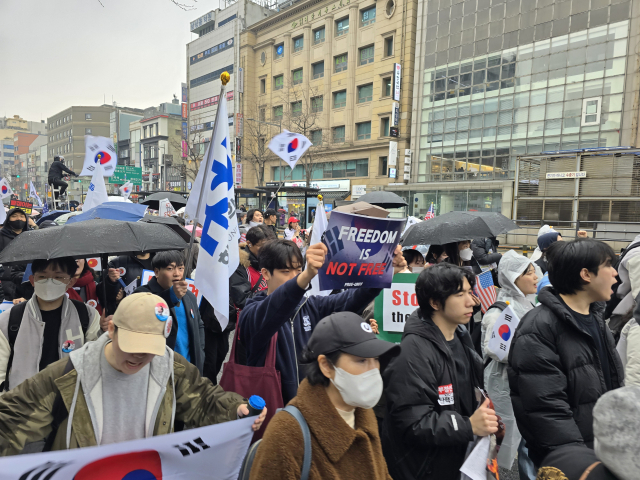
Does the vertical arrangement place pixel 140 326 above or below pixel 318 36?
below

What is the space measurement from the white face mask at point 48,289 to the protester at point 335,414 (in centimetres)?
196

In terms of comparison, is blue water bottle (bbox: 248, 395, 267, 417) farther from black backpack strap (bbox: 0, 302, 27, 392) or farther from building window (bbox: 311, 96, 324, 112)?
building window (bbox: 311, 96, 324, 112)

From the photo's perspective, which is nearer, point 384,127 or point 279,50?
point 384,127

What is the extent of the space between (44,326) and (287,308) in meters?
1.71

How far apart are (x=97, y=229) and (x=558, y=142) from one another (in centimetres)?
2829

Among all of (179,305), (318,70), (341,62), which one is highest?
(341,62)

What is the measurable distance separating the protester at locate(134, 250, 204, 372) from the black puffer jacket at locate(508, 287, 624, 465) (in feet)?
8.08

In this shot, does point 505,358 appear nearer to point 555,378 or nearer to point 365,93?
point 555,378

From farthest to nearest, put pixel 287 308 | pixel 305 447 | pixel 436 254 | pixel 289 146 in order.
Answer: pixel 289 146 → pixel 436 254 → pixel 287 308 → pixel 305 447

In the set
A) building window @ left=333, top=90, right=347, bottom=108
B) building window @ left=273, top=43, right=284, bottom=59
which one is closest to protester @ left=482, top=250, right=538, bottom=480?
building window @ left=333, top=90, right=347, bottom=108

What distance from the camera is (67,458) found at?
171cm

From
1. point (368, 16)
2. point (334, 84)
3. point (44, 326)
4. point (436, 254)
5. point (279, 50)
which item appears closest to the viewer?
point (44, 326)

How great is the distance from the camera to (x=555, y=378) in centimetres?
209

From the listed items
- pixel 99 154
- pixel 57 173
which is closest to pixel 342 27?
pixel 57 173
